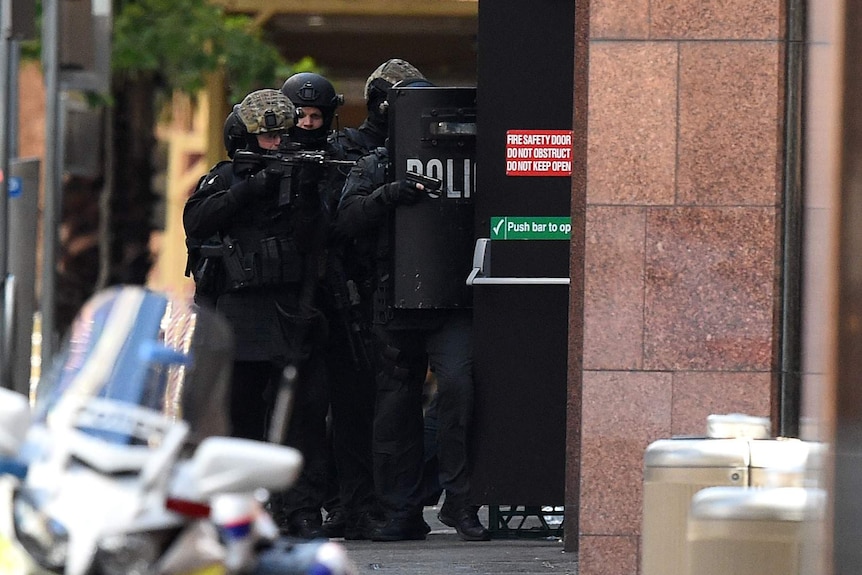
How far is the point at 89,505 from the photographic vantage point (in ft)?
11.9

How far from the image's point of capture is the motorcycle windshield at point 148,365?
3891 millimetres

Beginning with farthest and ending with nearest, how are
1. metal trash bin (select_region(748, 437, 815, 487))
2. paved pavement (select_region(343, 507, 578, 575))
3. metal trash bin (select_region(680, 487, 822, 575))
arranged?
1. paved pavement (select_region(343, 507, 578, 575))
2. metal trash bin (select_region(748, 437, 815, 487))
3. metal trash bin (select_region(680, 487, 822, 575))

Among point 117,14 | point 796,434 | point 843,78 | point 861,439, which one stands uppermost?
point 117,14

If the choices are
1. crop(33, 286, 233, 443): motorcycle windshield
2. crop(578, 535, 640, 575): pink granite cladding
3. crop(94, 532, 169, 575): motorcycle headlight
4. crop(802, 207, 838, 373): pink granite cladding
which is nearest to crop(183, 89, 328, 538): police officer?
crop(578, 535, 640, 575): pink granite cladding

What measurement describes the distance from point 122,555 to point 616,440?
14.5ft

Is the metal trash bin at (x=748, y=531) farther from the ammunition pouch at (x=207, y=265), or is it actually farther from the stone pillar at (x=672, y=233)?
the ammunition pouch at (x=207, y=265)

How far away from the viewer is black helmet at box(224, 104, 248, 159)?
961cm

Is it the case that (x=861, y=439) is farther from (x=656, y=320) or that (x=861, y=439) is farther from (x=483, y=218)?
(x=483, y=218)

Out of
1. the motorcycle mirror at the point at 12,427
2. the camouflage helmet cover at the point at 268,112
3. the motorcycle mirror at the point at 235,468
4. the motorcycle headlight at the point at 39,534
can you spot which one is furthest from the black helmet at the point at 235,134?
the motorcycle mirror at the point at 235,468

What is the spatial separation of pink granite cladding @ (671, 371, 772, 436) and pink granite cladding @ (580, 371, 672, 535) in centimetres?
8

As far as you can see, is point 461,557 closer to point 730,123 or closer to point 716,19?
point 730,123

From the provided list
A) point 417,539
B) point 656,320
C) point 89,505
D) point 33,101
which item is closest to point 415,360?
point 417,539

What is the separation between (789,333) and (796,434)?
410 mm

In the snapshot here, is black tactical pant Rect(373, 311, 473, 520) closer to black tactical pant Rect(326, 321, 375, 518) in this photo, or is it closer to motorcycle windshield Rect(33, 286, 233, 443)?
black tactical pant Rect(326, 321, 375, 518)
